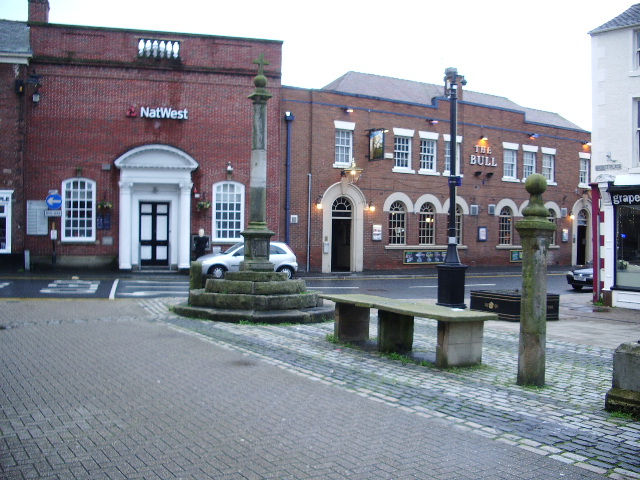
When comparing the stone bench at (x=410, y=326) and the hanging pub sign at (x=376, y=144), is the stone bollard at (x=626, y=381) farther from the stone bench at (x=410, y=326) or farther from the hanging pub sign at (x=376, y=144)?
the hanging pub sign at (x=376, y=144)

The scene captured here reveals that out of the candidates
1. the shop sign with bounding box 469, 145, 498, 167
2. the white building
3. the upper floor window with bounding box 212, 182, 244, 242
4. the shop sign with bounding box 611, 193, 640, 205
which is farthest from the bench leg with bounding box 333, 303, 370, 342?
the shop sign with bounding box 469, 145, 498, 167

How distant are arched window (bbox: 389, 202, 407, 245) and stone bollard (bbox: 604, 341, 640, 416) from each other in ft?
79.9

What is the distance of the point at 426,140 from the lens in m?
31.7

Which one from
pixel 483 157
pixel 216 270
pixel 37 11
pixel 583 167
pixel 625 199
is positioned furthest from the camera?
pixel 583 167

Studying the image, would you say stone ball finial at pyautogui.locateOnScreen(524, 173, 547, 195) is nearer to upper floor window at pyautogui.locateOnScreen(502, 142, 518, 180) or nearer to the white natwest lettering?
the white natwest lettering

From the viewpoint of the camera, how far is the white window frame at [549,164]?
36.5 meters

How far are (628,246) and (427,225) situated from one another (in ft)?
51.4

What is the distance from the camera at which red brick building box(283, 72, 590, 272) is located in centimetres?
2836

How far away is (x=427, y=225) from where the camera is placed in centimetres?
3194

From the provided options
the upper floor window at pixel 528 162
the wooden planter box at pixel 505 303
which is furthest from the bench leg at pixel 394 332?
the upper floor window at pixel 528 162

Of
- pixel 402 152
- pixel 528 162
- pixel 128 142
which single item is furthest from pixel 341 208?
pixel 528 162

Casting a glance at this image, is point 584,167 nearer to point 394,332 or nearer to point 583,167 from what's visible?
point 583,167

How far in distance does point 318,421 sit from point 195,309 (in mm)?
7606

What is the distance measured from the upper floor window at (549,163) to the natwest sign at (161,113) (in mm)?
21133
